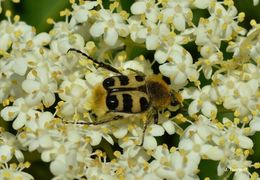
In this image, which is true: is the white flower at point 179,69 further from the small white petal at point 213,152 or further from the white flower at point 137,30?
the small white petal at point 213,152

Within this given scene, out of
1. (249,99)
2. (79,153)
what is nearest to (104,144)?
(79,153)

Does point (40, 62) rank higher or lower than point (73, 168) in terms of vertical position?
higher

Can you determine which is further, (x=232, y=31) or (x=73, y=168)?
(x=232, y=31)

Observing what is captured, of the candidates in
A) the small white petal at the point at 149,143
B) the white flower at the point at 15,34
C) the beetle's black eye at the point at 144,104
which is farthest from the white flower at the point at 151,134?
the white flower at the point at 15,34

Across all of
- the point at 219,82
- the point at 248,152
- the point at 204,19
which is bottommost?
the point at 248,152

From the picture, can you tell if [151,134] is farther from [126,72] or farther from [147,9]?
[147,9]

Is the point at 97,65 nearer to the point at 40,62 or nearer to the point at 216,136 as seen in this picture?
the point at 40,62

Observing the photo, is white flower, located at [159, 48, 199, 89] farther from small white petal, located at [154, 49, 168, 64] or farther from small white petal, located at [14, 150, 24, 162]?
small white petal, located at [14, 150, 24, 162]

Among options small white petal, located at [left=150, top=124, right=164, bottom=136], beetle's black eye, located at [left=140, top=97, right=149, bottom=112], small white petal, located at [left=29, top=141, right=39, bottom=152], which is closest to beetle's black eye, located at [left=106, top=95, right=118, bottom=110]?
beetle's black eye, located at [left=140, top=97, right=149, bottom=112]
